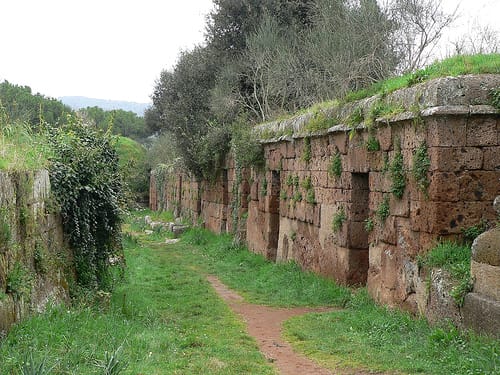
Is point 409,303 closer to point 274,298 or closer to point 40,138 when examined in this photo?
point 274,298

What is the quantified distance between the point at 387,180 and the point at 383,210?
458 mm

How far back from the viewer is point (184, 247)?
19812 millimetres

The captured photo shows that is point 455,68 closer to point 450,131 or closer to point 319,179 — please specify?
point 450,131

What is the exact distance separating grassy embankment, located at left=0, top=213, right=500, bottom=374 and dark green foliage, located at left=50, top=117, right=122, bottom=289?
0.70 metres

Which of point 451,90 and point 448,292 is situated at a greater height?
point 451,90

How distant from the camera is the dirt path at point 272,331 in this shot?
679cm

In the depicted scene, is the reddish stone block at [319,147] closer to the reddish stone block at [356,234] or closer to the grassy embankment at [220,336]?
the reddish stone block at [356,234]

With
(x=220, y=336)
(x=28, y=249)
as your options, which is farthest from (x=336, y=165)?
(x=28, y=249)

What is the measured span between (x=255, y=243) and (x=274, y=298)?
18.1 feet

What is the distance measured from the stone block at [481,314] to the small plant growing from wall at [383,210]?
2.64m

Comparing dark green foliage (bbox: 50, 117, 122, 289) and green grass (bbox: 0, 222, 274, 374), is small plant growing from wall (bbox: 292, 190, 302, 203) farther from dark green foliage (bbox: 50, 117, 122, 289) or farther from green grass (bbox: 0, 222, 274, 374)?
dark green foliage (bbox: 50, 117, 122, 289)

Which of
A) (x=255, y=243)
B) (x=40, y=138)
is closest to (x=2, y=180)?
(x=40, y=138)

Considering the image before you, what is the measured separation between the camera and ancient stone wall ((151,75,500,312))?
781cm

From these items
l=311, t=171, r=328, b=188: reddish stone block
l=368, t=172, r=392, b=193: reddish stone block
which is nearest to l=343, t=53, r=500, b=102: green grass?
l=368, t=172, r=392, b=193: reddish stone block
